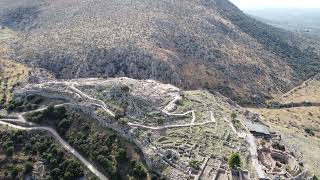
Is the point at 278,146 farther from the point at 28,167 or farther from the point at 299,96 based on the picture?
the point at 299,96

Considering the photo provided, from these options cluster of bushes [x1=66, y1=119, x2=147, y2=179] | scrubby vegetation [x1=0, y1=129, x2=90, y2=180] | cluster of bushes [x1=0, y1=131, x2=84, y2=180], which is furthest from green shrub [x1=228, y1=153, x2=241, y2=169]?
cluster of bushes [x1=0, y1=131, x2=84, y2=180]

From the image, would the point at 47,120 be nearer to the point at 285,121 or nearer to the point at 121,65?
the point at 121,65


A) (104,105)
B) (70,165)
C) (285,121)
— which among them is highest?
(104,105)

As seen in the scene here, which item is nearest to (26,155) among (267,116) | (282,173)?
(282,173)

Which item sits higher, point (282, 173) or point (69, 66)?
point (282, 173)

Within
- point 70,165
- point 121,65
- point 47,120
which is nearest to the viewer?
point 70,165

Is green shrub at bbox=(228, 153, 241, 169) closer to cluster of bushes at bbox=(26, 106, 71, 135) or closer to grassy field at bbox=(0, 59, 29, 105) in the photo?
cluster of bushes at bbox=(26, 106, 71, 135)

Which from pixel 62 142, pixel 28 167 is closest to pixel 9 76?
pixel 62 142
